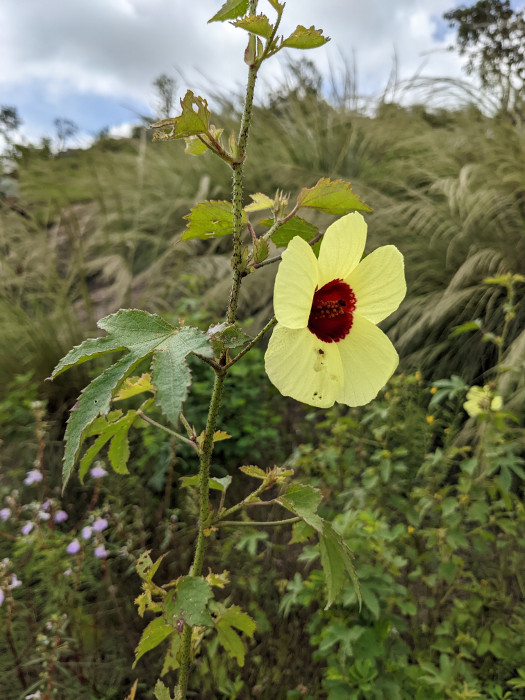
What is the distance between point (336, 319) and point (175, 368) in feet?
0.61

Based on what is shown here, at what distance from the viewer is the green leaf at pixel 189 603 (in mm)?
493

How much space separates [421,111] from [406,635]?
4.94 metres

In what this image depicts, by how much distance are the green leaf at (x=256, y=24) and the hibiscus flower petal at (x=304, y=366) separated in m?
0.24

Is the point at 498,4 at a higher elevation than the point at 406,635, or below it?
higher

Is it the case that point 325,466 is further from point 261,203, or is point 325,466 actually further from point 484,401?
point 261,203

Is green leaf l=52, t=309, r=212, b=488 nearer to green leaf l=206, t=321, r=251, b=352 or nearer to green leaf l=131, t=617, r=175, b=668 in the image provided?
green leaf l=206, t=321, r=251, b=352

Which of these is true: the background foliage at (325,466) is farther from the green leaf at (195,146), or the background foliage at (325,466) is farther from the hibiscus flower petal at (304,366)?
the green leaf at (195,146)

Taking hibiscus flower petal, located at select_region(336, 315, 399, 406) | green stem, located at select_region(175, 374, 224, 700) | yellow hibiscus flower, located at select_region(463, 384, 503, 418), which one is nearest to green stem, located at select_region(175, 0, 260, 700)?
green stem, located at select_region(175, 374, 224, 700)

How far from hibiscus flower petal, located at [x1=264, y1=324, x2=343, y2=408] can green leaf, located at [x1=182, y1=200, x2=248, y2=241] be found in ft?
0.38

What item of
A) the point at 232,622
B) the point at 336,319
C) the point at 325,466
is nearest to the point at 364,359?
the point at 336,319

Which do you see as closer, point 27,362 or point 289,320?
point 289,320

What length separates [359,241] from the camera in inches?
19.2

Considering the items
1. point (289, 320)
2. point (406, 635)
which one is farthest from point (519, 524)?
point (289, 320)

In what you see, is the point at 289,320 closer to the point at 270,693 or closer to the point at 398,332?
the point at 270,693
